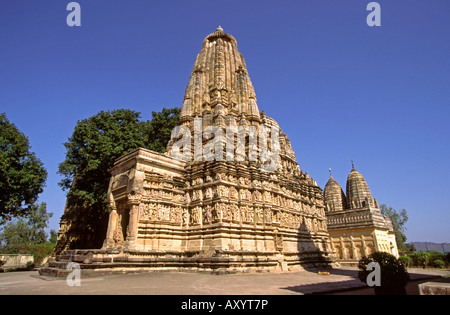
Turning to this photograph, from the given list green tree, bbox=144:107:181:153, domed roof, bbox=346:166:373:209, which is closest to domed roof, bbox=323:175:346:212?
domed roof, bbox=346:166:373:209

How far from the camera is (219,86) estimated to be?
2442cm

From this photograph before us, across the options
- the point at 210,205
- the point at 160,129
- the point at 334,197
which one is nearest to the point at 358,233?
the point at 334,197

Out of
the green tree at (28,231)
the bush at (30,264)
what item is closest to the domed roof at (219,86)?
the bush at (30,264)

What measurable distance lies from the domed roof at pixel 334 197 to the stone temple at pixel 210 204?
18.6 meters

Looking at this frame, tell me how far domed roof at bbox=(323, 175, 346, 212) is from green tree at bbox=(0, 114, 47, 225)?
39495 mm

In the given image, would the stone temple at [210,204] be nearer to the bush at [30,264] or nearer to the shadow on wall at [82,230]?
the shadow on wall at [82,230]

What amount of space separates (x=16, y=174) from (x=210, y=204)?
1645cm

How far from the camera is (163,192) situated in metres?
17.2

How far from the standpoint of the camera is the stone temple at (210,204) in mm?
15281

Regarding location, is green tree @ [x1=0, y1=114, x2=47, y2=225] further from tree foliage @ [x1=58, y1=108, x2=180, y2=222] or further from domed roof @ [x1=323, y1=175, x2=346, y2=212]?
domed roof @ [x1=323, y1=175, x2=346, y2=212]

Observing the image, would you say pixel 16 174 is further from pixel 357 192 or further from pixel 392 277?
pixel 357 192
